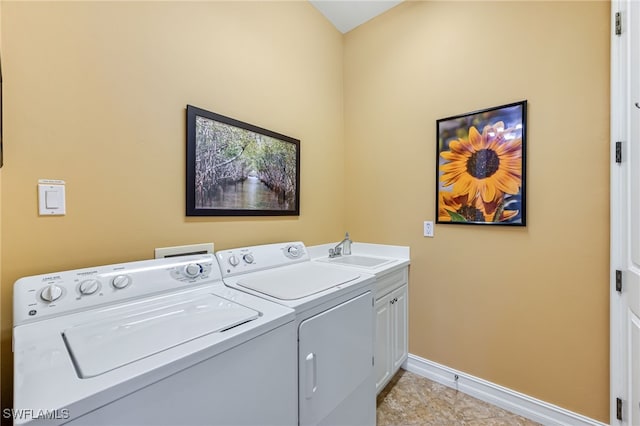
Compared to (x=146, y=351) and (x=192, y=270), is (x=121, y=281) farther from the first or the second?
(x=146, y=351)

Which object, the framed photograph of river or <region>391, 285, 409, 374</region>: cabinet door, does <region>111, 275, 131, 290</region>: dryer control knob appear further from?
<region>391, 285, 409, 374</region>: cabinet door

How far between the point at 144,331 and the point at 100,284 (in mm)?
361

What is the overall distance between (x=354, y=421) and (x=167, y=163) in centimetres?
162

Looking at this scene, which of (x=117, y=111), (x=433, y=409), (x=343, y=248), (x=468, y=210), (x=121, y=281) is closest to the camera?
(x=121, y=281)

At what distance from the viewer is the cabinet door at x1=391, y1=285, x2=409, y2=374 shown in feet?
6.36

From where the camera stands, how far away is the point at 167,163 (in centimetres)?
134

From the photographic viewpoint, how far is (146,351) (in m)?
0.69

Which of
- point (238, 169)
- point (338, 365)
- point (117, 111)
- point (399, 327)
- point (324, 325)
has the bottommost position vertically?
point (399, 327)

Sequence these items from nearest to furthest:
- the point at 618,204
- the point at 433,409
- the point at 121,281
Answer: the point at 121,281
the point at 618,204
the point at 433,409

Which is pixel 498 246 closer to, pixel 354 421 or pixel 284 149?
pixel 354 421

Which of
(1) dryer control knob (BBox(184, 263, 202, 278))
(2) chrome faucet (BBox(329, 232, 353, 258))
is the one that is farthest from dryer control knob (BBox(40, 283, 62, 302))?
(2) chrome faucet (BBox(329, 232, 353, 258))

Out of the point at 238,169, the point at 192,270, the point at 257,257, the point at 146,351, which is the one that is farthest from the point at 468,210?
the point at 146,351

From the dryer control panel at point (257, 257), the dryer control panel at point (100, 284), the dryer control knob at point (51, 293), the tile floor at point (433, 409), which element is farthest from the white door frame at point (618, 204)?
the dryer control knob at point (51, 293)

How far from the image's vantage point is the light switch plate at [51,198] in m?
1.00
